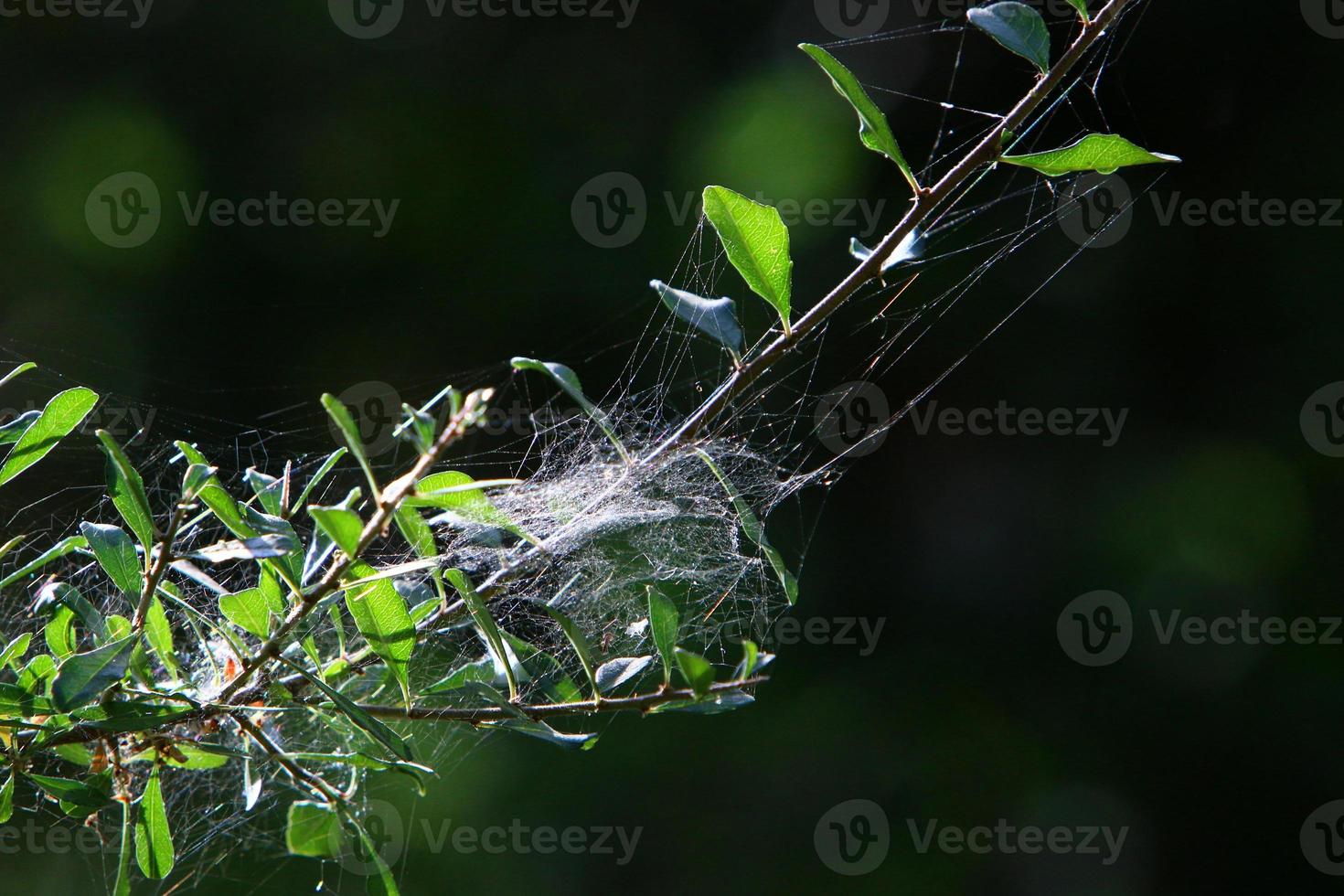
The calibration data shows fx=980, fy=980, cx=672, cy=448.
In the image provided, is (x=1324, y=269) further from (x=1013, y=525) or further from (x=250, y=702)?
(x=250, y=702)

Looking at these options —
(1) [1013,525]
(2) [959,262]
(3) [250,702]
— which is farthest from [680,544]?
(1) [1013,525]

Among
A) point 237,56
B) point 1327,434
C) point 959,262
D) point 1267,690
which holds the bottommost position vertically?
point 1267,690

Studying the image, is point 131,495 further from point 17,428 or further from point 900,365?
point 900,365

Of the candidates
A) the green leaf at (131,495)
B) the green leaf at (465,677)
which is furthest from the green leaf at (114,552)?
the green leaf at (465,677)

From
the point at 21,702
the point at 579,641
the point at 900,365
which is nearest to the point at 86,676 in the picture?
the point at 21,702

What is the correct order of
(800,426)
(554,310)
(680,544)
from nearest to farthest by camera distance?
(680,544)
(800,426)
(554,310)

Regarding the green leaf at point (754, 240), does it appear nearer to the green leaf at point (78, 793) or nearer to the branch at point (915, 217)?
the branch at point (915, 217)

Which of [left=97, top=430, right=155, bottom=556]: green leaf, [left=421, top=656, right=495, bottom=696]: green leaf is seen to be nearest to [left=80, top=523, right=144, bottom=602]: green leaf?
[left=97, top=430, right=155, bottom=556]: green leaf
